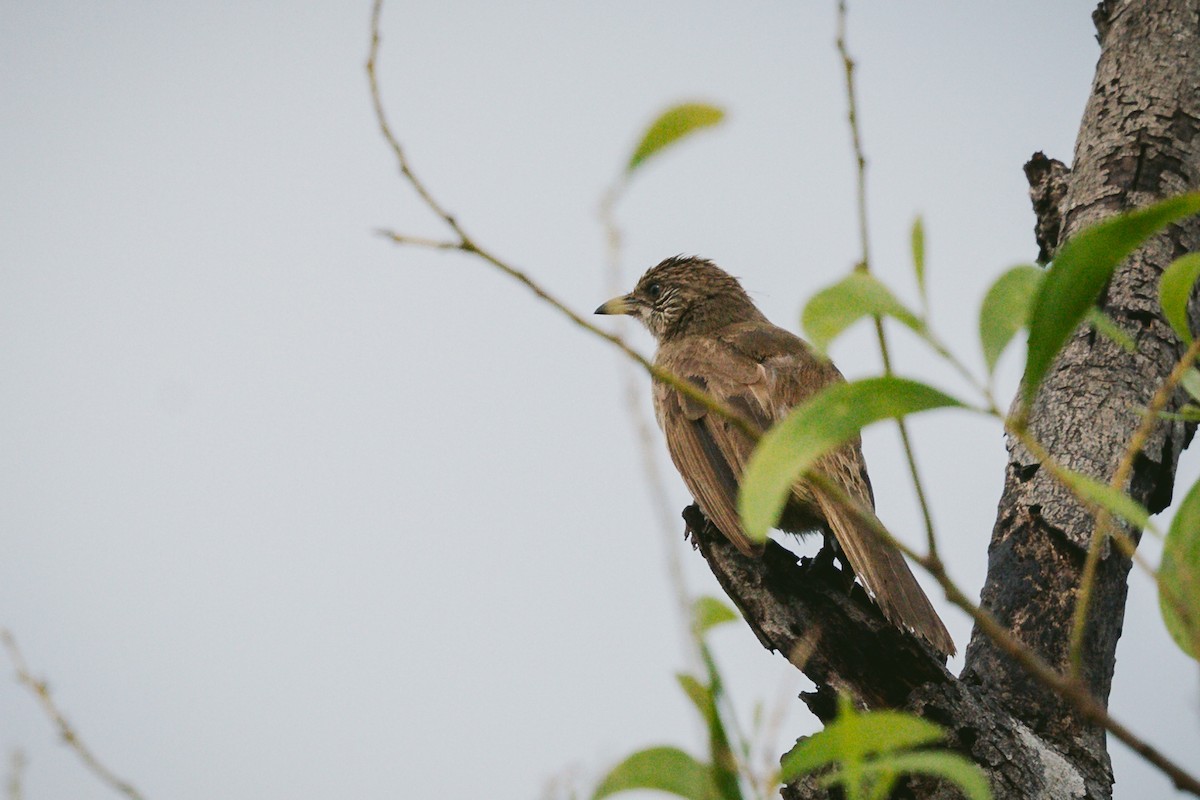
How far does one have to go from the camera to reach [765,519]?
1.08 meters

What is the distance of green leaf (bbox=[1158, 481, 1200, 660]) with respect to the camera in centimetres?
106

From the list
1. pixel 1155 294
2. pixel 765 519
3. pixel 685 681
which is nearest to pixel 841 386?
pixel 765 519

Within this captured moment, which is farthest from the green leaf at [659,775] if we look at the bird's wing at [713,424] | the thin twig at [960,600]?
the bird's wing at [713,424]

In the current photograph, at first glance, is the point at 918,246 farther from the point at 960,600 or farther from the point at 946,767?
the point at 946,767

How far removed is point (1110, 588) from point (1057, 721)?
2.13ft

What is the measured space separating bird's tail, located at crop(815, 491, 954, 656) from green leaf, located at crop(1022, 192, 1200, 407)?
259cm

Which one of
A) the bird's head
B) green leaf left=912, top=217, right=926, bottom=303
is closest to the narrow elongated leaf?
green leaf left=912, top=217, right=926, bottom=303

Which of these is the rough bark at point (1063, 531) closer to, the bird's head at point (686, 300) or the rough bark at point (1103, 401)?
the rough bark at point (1103, 401)

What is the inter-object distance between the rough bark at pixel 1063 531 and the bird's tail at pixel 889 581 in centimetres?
17

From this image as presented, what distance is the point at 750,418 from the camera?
5.15 metres

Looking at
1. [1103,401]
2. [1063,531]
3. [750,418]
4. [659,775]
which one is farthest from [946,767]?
[750,418]

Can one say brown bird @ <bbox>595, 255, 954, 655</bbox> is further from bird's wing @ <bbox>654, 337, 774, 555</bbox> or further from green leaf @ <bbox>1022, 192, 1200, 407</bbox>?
green leaf @ <bbox>1022, 192, 1200, 407</bbox>

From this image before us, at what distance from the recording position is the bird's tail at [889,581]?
373cm

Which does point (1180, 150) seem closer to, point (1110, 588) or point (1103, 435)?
point (1103, 435)
